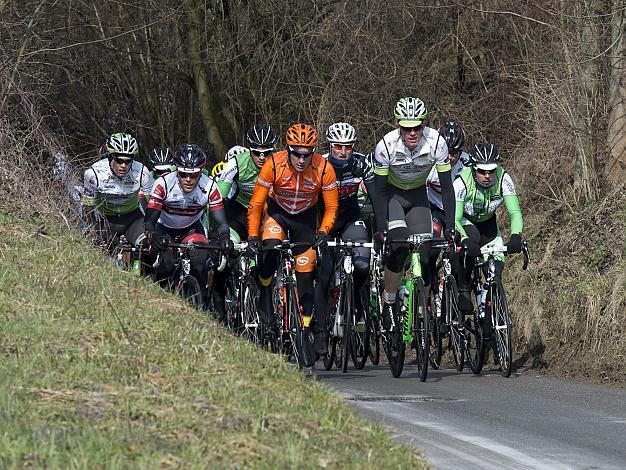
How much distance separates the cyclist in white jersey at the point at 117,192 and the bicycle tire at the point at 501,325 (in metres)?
4.54

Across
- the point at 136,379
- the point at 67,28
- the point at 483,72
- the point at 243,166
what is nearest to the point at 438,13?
the point at 483,72

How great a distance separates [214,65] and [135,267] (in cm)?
1040

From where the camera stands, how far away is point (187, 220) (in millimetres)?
14898

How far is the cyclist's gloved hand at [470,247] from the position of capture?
13538 mm

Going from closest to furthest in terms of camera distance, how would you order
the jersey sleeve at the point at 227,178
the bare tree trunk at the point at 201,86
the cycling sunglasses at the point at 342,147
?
the cycling sunglasses at the point at 342,147 → the jersey sleeve at the point at 227,178 → the bare tree trunk at the point at 201,86

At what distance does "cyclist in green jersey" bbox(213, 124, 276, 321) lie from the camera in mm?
14844

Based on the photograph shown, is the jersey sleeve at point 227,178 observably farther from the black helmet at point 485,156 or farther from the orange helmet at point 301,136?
the black helmet at point 485,156

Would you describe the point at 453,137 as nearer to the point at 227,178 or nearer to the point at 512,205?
the point at 512,205

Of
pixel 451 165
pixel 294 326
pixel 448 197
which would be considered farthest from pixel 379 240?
pixel 451 165

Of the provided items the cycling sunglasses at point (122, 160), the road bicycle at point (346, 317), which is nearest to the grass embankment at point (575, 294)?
the road bicycle at point (346, 317)

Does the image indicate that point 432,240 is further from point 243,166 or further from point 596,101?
point 596,101

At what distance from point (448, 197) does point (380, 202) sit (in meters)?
0.69

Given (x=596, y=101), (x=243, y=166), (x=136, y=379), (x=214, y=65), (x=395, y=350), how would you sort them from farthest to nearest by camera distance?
(x=214, y=65), (x=596, y=101), (x=243, y=166), (x=395, y=350), (x=136, y=379)

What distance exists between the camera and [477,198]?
45.5 feet
